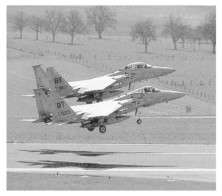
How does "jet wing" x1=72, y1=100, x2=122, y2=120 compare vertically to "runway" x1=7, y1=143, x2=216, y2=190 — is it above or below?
above

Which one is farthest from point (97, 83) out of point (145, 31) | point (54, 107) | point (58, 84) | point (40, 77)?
Answer: point (145, 31)

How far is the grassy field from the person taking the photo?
213ft

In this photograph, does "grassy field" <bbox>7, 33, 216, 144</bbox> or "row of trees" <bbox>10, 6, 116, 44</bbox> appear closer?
"grassy field" <bbox>7, 33, 216, 144</bbox>

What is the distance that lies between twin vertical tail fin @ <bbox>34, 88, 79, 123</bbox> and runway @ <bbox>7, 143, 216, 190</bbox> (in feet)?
11.1

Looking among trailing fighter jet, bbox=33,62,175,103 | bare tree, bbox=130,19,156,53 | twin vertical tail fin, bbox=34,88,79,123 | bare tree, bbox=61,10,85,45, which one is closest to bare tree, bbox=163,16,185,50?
bare tree, bbox=61,10,85,45

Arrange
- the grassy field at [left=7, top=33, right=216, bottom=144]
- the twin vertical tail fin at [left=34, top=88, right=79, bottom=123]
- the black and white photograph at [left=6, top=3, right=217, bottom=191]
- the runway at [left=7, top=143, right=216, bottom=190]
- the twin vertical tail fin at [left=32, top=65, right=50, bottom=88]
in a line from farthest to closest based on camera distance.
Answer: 1. the grassy field at [left=7, top=33, right=216, bottom=144]
2. the twin vertical tail fin at [left=32, top=65, right=50, bottom=88]
3. the twin vertical tail fin at [left=34, top=88, right=79, bottom=123]
4. the runway at [left=7, top=143, right=216, bottom=190]
5. the black and white photograph at [left=6, top=3, right=217, bottom=191]

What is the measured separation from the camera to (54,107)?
52281 millimetres

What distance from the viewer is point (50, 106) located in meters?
52.2

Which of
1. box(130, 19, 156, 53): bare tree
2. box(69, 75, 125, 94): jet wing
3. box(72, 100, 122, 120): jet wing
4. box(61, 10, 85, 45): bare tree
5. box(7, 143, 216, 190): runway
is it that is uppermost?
box(61, 10, 85, 45): bare tree

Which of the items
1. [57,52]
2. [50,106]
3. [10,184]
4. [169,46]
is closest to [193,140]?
[50,106]

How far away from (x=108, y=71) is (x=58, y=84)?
43.8 m

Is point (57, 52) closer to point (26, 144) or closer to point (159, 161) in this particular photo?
point (26, 144)

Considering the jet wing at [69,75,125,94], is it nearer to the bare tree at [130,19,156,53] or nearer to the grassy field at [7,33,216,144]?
the grassy field at [7,33,216,144]

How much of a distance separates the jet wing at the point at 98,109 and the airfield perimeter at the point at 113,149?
3.61 m
